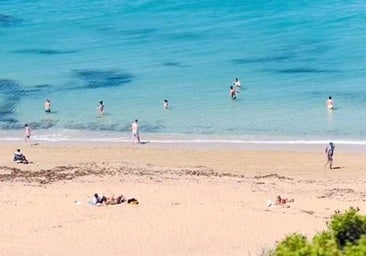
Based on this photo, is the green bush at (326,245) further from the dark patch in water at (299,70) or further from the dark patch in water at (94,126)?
the dark patch in water at (299,70)

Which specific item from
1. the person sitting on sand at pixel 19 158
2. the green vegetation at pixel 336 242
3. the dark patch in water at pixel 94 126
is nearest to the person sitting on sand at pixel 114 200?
the person sitting on sand at pixel 19 158

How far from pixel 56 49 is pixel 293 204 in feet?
102

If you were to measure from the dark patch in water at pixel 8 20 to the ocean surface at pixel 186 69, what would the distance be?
76 millimetres

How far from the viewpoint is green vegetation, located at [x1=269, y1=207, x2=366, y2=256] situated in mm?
14461


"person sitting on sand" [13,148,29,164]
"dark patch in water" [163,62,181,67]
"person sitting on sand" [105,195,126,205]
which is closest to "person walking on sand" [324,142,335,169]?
"person sitting on sand" [105,195,126,205]

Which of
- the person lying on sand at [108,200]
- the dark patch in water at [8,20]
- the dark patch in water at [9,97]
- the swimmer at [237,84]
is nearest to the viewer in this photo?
the person lying on sand at [108,200]

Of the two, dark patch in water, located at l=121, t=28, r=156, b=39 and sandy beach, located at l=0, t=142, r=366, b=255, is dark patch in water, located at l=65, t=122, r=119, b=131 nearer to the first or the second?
sandy beach, located at l=0, t=142, r=366, b=255

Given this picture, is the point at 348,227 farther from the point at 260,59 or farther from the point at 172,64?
the point at 260,59

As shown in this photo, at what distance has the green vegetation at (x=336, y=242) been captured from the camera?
1446 centimetres

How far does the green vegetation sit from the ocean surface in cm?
1970

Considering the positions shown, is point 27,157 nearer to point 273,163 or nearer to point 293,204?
point 273,163

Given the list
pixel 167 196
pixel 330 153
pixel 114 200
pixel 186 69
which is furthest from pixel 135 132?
pixel 186 69

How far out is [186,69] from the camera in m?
49.0

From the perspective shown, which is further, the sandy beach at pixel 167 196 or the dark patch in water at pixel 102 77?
the dark patch in water at pixel 102 77
